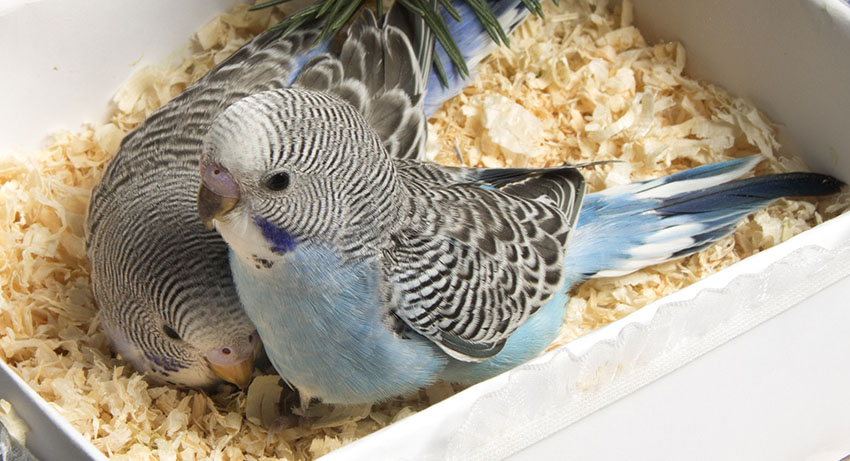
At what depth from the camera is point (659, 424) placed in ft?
4.57

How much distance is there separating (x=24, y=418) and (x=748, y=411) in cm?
130

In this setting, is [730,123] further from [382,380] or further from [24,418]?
[24,418]

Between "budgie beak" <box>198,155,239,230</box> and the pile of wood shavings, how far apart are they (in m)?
0.53

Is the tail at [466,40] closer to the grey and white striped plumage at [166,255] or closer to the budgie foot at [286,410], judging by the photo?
the grey and white striped plumage at [166,255]

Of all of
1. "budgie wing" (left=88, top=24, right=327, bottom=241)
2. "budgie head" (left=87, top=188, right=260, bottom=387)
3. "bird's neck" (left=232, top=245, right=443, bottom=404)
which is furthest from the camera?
"budgie wing" (left=88, top=24, right=327, bottom=241)

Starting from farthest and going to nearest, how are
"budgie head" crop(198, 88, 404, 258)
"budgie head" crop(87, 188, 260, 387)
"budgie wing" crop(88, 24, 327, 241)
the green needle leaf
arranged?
the green needle leaf, "budgie wing" crop(88, 24, 327, 241), "budgie head" crop(87, 188, 260, 387), "budgie head" crop(198, 88, 404, 258)

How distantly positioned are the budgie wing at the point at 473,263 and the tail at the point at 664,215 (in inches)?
4.7

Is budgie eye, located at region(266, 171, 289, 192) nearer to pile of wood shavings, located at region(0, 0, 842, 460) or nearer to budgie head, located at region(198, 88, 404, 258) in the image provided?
budgie head, located at region(198, 88, 404, 258)

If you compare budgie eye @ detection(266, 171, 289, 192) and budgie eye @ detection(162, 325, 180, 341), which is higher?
budgie eye @ detection(266, 171, 289, 192)

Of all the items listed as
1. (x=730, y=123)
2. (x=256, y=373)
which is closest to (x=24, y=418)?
(x=256, y=373)

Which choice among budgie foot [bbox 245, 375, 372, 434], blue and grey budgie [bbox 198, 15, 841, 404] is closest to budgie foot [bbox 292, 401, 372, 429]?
budgie foot [bbox 245, 375, 372, 434]

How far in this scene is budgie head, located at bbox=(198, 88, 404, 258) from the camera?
1.09 metres

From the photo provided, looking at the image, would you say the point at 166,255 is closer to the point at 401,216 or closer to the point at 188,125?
the point at 188,125

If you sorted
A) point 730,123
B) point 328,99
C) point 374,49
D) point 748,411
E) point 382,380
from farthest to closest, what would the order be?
point 730,123
point 374,49
point 748,411
point 382,380
point 328,99
